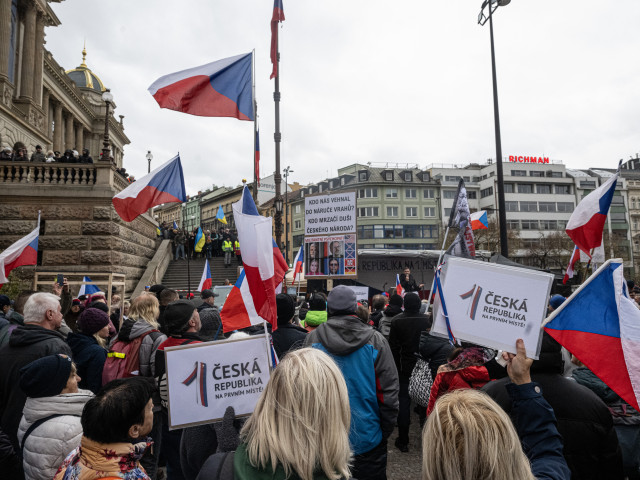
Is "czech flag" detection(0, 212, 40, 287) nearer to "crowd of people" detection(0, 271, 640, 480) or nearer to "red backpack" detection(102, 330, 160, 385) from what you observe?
"crowd of people" detection(0, 271, 640, 480)

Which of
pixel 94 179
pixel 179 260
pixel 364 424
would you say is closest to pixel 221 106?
pixel 364 424

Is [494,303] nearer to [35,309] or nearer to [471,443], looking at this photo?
[471,443]

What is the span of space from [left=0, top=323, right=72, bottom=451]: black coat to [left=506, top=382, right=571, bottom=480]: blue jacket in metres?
3.39

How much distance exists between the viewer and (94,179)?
15.4m

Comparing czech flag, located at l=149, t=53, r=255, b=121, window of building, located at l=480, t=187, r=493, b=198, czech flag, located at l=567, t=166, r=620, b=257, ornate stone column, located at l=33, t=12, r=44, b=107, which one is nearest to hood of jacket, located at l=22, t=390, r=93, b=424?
czech flag, located at l=149, t=53, r=255, b=121

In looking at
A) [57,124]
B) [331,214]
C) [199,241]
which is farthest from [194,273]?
[57,124]

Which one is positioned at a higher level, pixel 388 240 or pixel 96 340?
pixel 388 240

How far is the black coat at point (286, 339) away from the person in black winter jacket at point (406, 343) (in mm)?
1881

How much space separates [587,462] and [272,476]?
1930 millimetres

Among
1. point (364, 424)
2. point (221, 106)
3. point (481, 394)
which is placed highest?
point (221, 106)

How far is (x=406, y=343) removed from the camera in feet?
18.8

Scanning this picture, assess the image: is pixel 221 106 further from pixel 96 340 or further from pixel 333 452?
pixel 333 452

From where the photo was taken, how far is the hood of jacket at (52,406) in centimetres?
260

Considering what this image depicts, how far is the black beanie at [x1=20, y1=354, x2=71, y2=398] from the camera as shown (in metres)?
2.58
